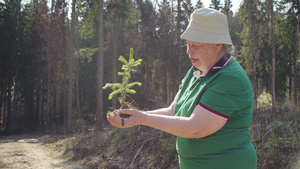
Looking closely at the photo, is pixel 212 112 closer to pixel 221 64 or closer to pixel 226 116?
pixel 226 116

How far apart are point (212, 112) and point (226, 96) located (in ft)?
0.44

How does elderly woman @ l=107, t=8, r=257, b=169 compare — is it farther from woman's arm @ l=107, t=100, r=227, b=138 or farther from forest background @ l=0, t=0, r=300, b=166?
forest background @ l=0, t=0, r=300, b=166

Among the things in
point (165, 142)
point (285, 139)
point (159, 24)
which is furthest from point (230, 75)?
point (159, 24)

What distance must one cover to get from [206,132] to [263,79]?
30.0 meters

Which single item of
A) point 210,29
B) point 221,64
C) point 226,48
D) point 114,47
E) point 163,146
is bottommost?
point 163,146

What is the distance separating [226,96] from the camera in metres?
1.60

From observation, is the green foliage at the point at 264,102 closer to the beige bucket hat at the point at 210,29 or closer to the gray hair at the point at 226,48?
the gray hair at the point at 226,48

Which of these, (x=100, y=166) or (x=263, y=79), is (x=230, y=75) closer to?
(x=100, y=166)

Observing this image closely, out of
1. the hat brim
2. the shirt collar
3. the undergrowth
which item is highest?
the hat brim

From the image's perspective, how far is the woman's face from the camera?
1.83m

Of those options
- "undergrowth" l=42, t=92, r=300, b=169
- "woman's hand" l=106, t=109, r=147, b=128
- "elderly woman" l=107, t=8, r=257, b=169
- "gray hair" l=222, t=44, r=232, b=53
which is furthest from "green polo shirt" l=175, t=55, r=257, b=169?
"undergrowth" l=42, t=92, r=300, b=169

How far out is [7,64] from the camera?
2803cm

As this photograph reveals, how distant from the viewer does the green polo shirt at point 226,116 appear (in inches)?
63.1

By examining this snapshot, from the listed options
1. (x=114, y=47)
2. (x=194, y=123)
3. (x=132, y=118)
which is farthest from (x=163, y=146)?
(x=114, y=47)
